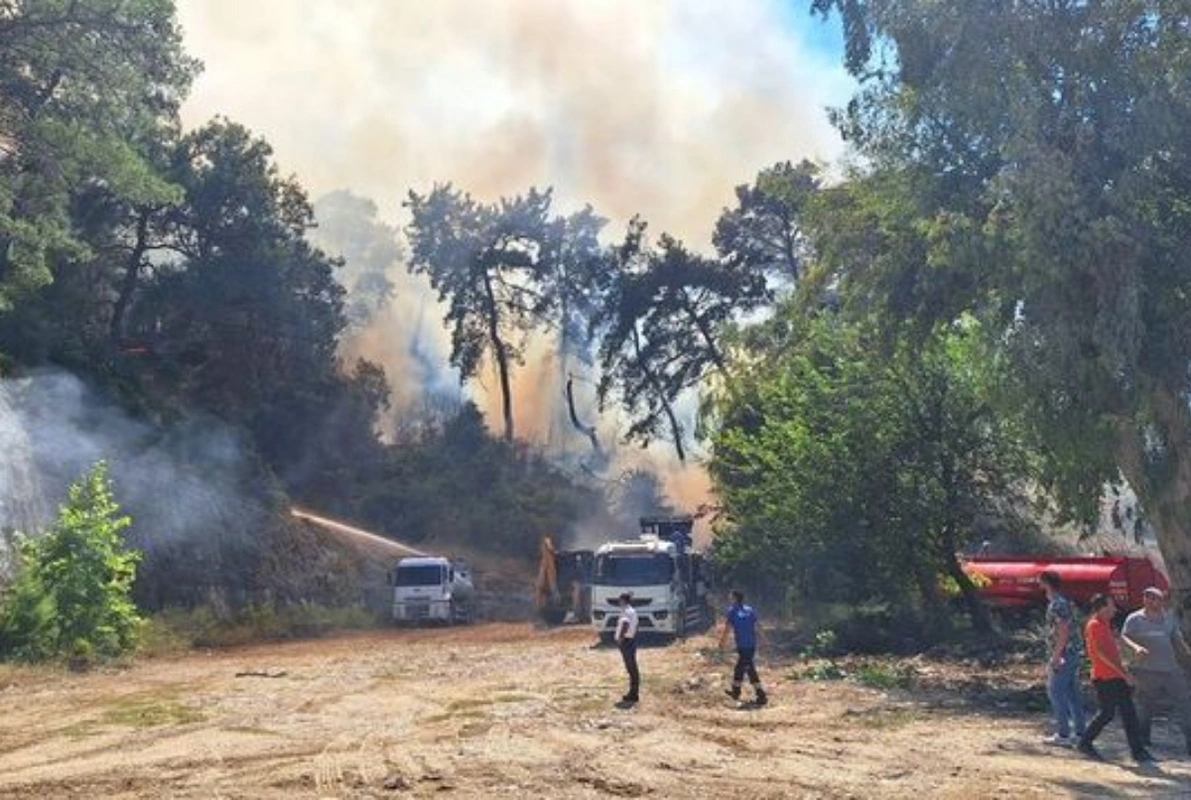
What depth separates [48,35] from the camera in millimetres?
21281

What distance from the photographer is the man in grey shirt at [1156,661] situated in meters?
12.3

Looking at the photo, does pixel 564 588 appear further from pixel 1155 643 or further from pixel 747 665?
pixel 1155 643

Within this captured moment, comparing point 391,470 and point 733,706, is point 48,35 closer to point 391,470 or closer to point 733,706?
point 733,706

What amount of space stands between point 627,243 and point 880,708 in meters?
45.2

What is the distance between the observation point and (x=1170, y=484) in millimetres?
15430

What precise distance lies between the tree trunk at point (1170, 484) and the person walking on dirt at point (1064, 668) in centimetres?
311

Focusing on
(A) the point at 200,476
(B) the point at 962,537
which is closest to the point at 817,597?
(B) the point at 962,537

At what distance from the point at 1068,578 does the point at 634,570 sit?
10327 millimetres

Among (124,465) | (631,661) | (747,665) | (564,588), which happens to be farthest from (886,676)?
(124,465)

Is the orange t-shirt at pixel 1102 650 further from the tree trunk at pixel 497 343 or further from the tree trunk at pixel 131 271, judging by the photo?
the tree trunk at pixel 497 343

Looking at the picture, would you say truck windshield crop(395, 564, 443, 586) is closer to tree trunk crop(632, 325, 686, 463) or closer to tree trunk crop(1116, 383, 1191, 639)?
tree trunk crop(632, 325, 686, 463)

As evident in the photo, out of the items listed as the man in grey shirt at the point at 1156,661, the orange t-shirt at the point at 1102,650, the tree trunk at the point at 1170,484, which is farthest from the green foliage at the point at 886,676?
the orange t-shirt at the point at 1102,650

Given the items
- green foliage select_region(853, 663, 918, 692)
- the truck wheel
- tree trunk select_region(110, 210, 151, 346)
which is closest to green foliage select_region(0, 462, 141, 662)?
the truck wheel

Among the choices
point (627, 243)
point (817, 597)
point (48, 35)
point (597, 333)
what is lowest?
point (817, 597)
